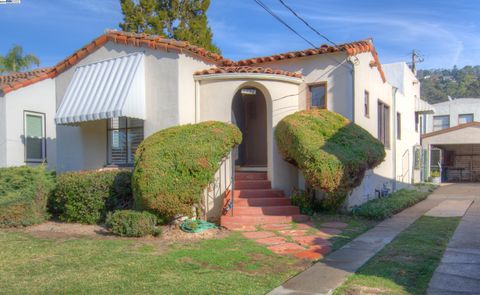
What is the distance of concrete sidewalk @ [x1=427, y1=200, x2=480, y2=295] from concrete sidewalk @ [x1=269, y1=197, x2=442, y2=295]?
1.14m

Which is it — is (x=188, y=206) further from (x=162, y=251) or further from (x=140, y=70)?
(x=140, y=70)

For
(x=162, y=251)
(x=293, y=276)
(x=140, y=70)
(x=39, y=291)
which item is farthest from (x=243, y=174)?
(x=39, y=291)

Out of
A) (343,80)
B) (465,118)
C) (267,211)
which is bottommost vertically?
(267,211)

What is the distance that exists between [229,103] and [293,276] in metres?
6.35

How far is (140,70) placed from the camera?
1198cm

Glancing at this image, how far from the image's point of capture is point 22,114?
13.9 m

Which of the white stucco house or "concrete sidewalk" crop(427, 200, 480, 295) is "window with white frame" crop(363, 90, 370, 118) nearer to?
the white stucco house

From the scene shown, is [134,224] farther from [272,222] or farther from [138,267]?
[272,222]

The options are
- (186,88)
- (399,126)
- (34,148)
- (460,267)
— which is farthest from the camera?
(399,126)

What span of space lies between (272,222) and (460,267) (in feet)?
A: 15.1

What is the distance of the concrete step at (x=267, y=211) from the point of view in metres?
10.7

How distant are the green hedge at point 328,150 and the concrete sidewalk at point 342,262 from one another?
1339mm

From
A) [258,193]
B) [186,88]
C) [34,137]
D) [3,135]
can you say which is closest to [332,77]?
[258,193]

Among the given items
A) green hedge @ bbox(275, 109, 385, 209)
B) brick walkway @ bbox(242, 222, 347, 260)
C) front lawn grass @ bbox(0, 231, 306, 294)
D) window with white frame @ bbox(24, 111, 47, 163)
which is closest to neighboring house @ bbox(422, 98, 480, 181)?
green hedge @ bbox(275, 109, 385, 209)
